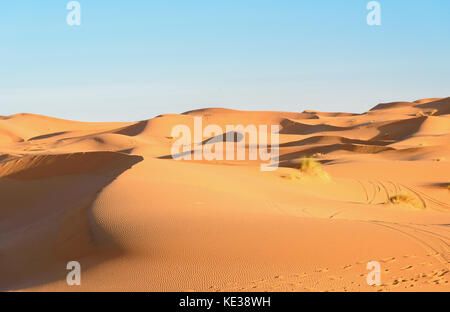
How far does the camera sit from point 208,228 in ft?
25.7

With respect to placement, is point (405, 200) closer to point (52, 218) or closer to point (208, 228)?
point (208, 228)

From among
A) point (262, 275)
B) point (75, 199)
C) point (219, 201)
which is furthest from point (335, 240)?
point (75, 199)

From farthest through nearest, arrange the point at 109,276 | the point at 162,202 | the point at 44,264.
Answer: the point at 162,202 < the point at 44,264 < the point at 109,276

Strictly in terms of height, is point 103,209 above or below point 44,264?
above

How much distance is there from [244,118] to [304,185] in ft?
202

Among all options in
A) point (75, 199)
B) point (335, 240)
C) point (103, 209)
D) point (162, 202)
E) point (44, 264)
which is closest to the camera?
point (335, 240)

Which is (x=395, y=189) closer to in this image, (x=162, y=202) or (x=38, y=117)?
(x=162, y=202)

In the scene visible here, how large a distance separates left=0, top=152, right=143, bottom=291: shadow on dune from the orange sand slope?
40mm

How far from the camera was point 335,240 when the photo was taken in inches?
281

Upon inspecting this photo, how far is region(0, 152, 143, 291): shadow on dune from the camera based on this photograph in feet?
25.2

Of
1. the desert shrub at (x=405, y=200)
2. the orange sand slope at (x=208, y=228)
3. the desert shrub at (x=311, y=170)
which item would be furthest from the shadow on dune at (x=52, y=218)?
the desert shrub at (x=405, y=200)

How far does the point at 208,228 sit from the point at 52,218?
5126 millimetres

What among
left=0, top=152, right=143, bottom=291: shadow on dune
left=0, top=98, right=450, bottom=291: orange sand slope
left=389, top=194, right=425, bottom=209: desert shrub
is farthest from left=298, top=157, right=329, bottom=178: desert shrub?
left=0, top=152, right=143, bottom=291: shadow on dune

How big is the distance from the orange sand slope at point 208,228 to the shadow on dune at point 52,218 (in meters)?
0.04
